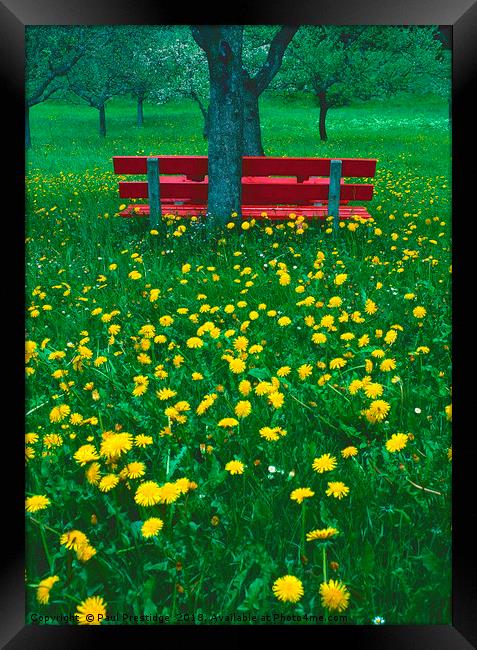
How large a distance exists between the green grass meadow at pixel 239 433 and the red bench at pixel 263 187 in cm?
78

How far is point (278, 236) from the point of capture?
4.95 meters

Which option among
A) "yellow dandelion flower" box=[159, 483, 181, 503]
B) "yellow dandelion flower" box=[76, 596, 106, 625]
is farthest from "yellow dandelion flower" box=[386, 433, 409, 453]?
"yellow dandelion flower" box=[76, 596, 106, 625]

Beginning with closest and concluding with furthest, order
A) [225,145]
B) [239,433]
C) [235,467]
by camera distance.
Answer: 1. [235,467]
2. [239,433]
3. [225,145]

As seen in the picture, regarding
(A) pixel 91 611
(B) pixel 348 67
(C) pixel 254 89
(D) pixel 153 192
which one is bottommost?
(A) pixel 91 611

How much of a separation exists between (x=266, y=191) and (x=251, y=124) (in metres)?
0.75

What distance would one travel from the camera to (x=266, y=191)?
17.8ft

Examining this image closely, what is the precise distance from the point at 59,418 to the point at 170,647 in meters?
0.94

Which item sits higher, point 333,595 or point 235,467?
point 235,467

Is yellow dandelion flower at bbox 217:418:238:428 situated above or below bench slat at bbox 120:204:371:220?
below

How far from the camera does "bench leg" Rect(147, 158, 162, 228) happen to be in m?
5.32

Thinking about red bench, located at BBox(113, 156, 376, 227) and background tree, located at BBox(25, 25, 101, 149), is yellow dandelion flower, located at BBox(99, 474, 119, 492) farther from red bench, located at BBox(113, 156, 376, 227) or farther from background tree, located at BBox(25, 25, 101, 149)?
red bench, located at BBox(113, 156, 376, 227)

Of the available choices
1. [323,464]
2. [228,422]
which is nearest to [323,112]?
[228,422]

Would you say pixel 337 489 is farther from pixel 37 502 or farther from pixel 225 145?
pixel 225 145
